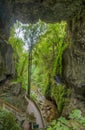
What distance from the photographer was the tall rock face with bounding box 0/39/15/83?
34.6 feet

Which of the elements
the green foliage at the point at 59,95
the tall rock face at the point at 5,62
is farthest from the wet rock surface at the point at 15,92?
the green foliage at the point at 59,95

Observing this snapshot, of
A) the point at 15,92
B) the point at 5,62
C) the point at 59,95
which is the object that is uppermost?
the point at 5,62

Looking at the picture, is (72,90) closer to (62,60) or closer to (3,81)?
(62,60)

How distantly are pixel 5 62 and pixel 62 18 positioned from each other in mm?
3955

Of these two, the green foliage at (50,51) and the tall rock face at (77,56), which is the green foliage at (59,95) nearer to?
the green foliage at (50,51)

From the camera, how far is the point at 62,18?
11.1 metres

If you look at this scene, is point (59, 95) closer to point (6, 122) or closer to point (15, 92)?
point (15, 92)

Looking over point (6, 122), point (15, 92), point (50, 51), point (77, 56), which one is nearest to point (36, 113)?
point (15, 92)

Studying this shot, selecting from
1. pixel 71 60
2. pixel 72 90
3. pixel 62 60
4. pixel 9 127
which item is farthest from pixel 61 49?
pixel 9 127

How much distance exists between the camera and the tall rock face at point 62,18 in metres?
9.77

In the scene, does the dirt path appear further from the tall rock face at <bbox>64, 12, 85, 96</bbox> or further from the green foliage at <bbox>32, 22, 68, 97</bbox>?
the green foliage at <bbox>32, 22, 68, 97</bbox>

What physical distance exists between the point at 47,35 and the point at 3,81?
5865 mm

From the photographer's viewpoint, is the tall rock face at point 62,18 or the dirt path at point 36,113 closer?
the tall rock face at point 62,18

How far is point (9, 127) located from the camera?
650 cm
